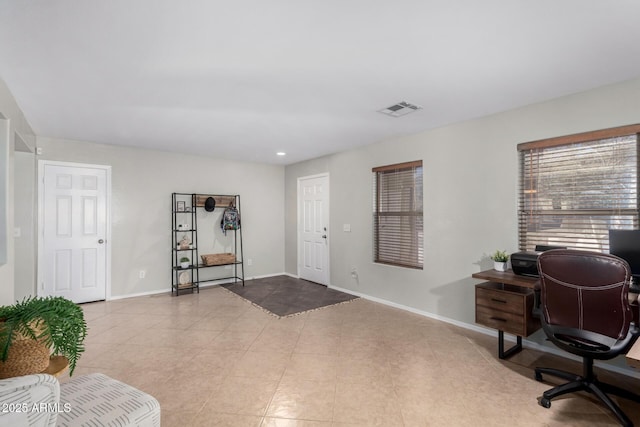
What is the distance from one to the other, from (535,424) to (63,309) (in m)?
2.67

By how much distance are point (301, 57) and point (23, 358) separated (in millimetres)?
2175

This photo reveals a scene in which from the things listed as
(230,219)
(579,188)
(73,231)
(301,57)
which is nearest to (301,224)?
(230,219)

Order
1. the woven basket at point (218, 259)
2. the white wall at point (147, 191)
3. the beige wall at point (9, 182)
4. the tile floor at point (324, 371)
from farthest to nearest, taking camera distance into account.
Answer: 1. the woven basket at point (218, 259)
2. the white wall at point (147, 191)
3. the beige wall at point (9, 182)
4. the tile floor at point (324, 371)

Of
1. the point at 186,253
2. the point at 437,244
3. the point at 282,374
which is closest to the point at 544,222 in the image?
the point at 437,244

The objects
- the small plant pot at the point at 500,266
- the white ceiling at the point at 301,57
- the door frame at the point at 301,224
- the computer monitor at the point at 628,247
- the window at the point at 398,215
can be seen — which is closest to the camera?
the white ceiling at the point at 301,57

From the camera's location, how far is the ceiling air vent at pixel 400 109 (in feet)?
10.0

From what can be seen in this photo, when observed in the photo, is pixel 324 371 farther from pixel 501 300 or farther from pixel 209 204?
pixel 209 204

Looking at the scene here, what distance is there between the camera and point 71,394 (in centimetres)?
140

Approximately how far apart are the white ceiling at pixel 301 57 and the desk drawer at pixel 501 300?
1.80 m

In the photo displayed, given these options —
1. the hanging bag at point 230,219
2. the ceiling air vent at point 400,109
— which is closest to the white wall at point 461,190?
the ceiling air vent at point 400,109

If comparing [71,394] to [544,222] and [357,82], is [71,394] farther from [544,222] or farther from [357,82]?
[544,222]

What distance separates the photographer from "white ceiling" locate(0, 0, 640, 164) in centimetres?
168

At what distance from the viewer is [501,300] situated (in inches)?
106

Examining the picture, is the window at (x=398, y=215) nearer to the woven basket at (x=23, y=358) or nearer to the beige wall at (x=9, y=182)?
the woven basket at (x=23, y=358)
